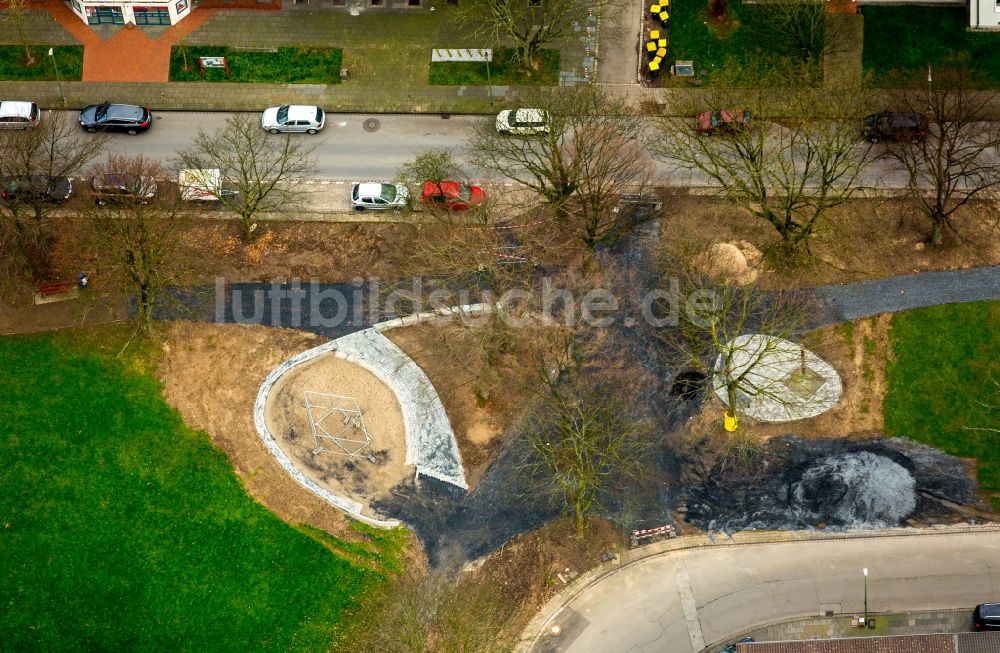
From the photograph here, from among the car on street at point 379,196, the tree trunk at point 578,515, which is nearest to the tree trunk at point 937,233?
the tree trunk at point 578,515

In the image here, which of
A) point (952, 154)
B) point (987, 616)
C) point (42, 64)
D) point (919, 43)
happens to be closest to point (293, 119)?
point (42, 64)

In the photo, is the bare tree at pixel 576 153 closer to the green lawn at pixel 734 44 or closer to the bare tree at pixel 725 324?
the green lawn at pixel 734 44

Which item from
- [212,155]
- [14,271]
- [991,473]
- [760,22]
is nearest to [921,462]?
[991,473]

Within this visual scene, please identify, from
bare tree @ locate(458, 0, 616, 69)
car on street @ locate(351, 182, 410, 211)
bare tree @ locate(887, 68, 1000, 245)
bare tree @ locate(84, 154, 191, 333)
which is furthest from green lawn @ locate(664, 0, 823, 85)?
bare tree @ locate(84, 154, 191, 333)

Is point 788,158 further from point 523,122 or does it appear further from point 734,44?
point 523,122

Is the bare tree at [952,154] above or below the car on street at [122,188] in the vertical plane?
above

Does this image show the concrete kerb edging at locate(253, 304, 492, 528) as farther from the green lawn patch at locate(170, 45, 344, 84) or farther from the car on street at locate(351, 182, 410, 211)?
the green lawn patch at locate(170, 45, 344, 84)
